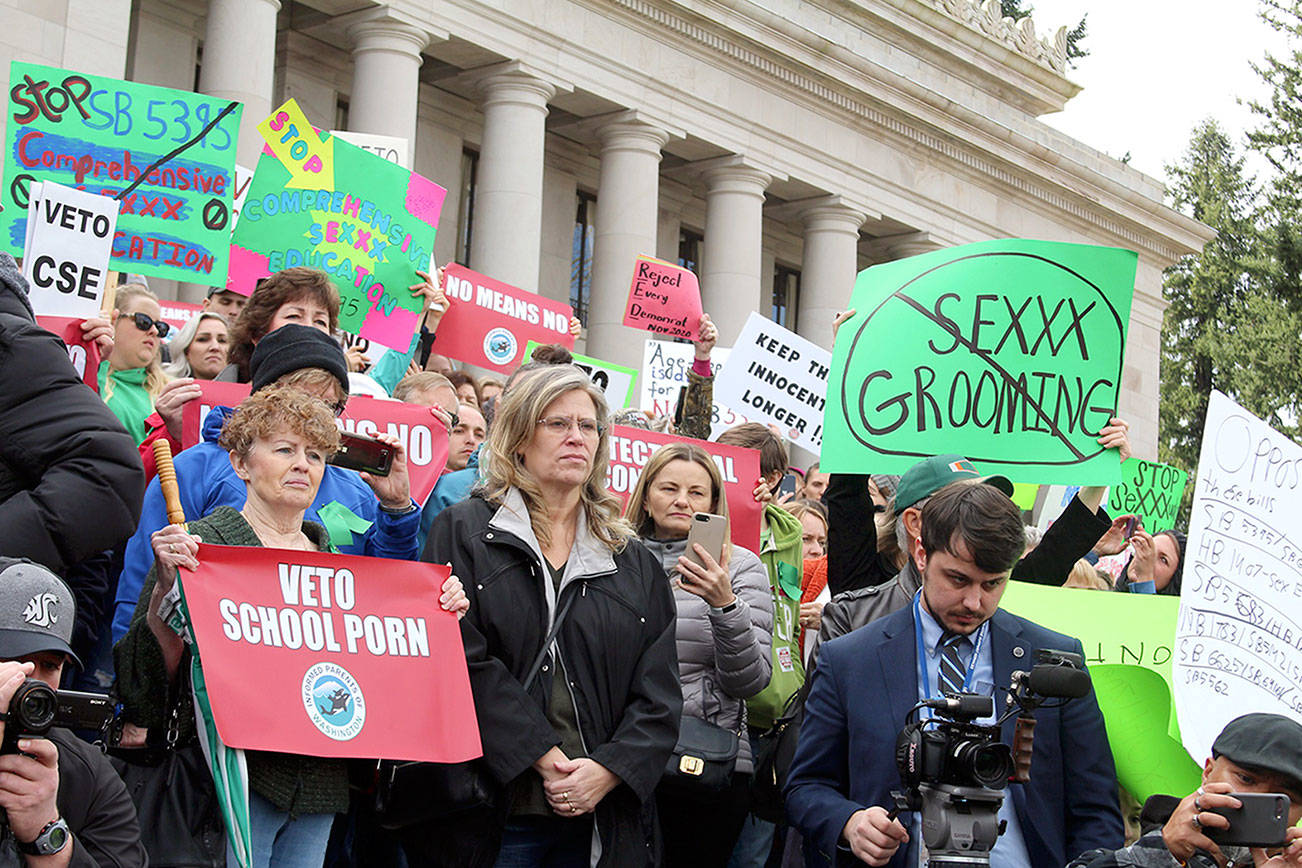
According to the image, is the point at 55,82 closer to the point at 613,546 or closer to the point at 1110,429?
the point at 613,546

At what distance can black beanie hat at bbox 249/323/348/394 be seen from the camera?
568cm

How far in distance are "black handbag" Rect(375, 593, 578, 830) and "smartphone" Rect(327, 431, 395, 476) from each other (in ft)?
3.55

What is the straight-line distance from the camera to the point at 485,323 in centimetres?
1146

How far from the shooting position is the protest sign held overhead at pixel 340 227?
9.55 meters

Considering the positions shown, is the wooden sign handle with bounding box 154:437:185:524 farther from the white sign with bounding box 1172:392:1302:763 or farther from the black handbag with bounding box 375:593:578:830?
the white sign with bounding box 1172:392:1302:763

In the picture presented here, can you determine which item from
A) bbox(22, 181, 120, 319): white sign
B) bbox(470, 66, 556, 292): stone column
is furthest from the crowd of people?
bbox(470, 66, 556, 292): stone column

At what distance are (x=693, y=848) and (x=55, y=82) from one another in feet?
19.1

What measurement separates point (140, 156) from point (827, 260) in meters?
21.8

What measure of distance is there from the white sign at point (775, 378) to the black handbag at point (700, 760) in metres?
6.15

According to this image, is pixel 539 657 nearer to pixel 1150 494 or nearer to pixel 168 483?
pixel 168 483

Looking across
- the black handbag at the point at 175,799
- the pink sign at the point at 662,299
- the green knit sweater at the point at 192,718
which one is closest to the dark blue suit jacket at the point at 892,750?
the green knit sweater at the point at 192,718

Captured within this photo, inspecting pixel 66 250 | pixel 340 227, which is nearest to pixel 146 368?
pixel 66 250

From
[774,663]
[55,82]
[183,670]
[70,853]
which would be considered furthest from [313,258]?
[70,853]

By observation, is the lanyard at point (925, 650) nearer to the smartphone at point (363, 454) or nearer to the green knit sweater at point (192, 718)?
the green knit sweater at point (192, 718)
